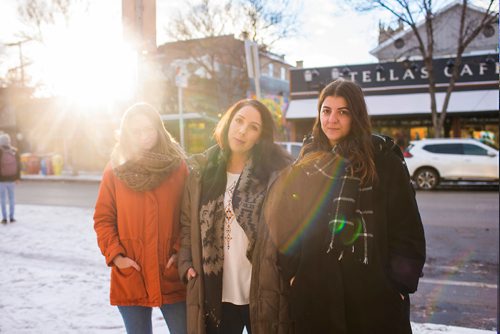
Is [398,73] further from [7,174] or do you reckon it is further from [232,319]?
[232,319]

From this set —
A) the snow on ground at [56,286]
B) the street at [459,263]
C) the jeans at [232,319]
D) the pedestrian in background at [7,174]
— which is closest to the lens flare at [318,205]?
the jeans at [232,319]

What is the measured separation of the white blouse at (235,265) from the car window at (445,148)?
1385 centimetres

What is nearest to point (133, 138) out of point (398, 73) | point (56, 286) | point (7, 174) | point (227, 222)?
point (227, 222)

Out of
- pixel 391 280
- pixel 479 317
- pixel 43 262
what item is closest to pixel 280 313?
pixel 391 280

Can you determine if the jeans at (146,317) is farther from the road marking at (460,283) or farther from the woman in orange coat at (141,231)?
the road marking at (460,283)

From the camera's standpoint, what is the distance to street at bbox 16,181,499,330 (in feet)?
14.8

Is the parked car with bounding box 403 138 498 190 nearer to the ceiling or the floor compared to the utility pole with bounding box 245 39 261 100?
nearer to the floor

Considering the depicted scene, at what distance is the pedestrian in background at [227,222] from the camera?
7.83ft

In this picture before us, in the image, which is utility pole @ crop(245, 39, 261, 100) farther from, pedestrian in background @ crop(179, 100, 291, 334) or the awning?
the awning

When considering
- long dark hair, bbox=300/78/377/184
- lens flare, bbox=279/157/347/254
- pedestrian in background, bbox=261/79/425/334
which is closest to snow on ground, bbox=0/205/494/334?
pedestrian in background, bbox=261/79/425/334

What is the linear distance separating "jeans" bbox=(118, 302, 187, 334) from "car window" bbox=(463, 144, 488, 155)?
1426 cm

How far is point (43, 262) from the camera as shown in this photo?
6.25 m

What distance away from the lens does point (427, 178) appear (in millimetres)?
14867

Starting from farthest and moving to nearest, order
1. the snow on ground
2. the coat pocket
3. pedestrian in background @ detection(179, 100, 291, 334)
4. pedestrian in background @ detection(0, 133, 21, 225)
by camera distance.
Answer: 1. pedestrian in background @ detection(0, 133, 21, 225)
2. the snow on ground
3. the coat pocket
4. pedestrian in background @ detection(179, 100, 291, 334)
